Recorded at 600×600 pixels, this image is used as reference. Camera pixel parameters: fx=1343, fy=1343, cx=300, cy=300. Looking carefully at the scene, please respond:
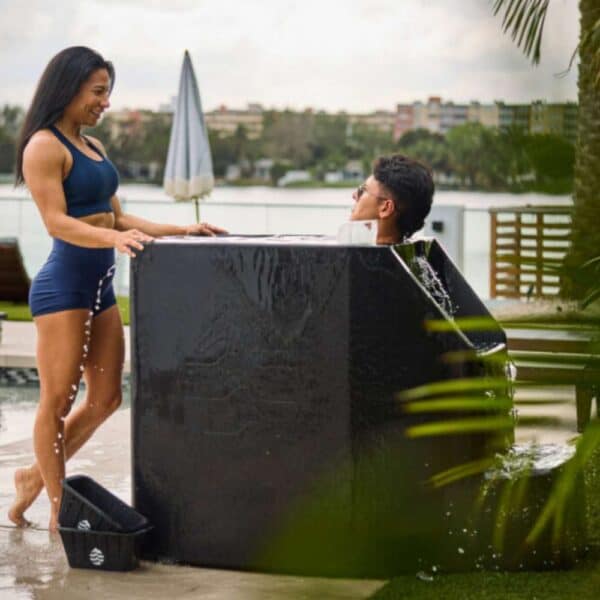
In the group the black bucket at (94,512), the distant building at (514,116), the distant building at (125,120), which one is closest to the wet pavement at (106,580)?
the black bucket at (94,512)

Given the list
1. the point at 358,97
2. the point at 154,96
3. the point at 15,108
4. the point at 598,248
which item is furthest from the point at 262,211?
the point at 358,97

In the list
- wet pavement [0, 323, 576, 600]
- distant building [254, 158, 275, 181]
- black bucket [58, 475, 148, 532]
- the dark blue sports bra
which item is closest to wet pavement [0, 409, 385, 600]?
wet pavement [0, 323, 576, 600]

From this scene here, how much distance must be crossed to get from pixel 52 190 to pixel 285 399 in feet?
3.29

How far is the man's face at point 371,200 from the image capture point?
3908 mm

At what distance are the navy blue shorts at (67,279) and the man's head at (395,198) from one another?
851 millimetres

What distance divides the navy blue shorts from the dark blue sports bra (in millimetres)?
124

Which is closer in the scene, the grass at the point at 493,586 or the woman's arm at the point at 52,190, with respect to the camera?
the grass at the point at 493,586

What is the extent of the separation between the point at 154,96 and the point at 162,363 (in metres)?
59.5

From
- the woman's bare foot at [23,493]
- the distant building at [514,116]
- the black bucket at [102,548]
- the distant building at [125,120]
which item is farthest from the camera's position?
the distant building at [125,120]

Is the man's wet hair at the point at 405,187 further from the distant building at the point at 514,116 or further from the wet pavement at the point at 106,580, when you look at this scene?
the distant building at the point at 514,116

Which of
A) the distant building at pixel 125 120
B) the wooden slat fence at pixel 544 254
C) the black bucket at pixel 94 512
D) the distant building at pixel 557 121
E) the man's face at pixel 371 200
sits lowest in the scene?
the black bucket at pixel 94 512

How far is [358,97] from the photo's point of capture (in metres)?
75.6

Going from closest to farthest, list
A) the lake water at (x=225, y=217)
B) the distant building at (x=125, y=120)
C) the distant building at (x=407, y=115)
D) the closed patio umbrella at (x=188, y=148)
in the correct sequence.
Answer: the distant building at (x=407, y=115) < the closed patio umbrella at (x=188, y=148) < the lake water at (x=225, y=217) < the distant building at (x=125, y=120)

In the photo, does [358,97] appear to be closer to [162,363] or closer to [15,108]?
[15,108]
